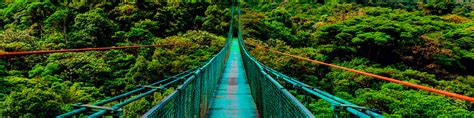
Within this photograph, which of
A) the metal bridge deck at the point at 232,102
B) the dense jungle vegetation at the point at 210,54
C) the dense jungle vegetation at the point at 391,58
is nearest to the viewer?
the metal bridge deck at the point at 232,102

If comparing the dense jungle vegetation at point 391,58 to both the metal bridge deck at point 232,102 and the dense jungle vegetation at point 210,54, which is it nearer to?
the dense jungle vegetation at point 210,54

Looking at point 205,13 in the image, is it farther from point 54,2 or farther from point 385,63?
point 385,63

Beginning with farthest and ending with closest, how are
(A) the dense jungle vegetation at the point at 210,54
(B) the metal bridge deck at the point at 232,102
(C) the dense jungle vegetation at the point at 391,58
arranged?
(A) the dense jungle vegetation at the point at 210,54
(C) the dense jungle vegetation at the point at 391,58
(B) the metal bridge deck at the point at 232,102

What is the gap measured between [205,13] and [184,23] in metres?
3.85

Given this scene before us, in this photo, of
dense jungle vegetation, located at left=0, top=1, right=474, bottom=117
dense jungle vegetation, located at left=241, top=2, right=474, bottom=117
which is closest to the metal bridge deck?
dense jungle vegetation, located at left=0, top=1, right=474, bottom=117

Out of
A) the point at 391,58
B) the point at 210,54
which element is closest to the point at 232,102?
the point at 210,54

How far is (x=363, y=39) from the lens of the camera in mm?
24156

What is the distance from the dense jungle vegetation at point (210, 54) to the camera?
13305 mm

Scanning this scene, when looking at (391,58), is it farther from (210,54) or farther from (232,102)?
(232,102)

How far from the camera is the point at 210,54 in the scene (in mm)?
24359

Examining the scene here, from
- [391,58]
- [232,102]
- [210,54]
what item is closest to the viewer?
[232,102]

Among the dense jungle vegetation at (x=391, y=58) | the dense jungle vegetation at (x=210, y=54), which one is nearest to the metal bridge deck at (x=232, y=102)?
the dense jungle vegetation at (x=210, y=54)

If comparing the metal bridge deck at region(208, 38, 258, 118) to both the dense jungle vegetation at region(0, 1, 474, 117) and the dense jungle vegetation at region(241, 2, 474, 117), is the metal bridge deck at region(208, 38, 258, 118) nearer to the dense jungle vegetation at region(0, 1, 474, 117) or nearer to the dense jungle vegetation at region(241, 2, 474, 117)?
the dense jungle vegetation at region(0, 1, 474, 117)

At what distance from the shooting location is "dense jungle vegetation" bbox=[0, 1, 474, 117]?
13.3 m
